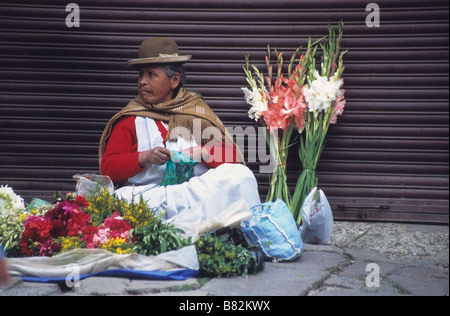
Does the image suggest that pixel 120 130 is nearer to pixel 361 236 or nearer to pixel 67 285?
pixel 67 285

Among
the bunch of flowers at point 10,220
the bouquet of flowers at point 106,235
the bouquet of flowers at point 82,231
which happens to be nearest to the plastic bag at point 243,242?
the bouquet of flowers at point 106,235

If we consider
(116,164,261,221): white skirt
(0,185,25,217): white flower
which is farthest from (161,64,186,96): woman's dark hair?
(0,185,25,217): white flower

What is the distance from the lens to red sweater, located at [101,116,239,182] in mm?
3904

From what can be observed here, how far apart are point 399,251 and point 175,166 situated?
1901 millimetres

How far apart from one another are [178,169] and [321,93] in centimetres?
134

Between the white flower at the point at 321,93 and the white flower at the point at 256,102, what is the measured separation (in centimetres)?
36

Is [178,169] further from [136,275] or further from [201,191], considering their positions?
[136,275]

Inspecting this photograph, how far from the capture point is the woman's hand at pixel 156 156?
3.77m

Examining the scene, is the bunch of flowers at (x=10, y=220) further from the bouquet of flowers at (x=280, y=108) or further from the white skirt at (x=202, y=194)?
the bouquet of flowers at (x=280, y=108)

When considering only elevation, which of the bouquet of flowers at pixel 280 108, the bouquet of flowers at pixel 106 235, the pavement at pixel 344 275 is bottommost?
the pavement at pixel 344 275

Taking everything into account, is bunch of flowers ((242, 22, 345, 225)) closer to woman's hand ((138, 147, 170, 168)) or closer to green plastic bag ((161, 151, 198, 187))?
green plastic bag ((161, 151, 198, 187))

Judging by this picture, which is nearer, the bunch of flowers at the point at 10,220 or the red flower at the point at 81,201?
the bunch of flowers at the point at 10,220
